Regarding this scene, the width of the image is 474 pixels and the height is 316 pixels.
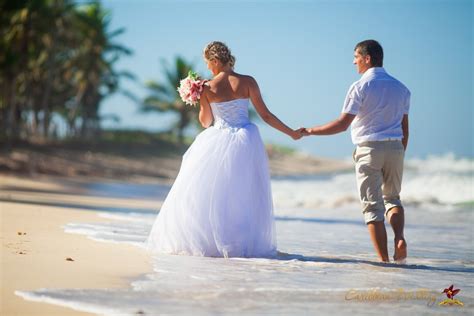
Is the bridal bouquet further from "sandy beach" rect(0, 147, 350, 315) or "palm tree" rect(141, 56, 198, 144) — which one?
"palm tree" rect(141, 56, 198, 144)

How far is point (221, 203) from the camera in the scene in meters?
6.57

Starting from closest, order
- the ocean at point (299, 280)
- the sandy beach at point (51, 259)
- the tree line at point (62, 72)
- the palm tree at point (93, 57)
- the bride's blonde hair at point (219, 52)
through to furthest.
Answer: the ocean at point (299, 280) < the sandy beach at point (51, 259) < the bride's blonde hair at point (219, 52) < the tree line at point (62, 72) < the palm tree at point (93, 57)

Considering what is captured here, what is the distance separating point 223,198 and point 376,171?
1465 mm

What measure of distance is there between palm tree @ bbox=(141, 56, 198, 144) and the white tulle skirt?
39367 millimetres

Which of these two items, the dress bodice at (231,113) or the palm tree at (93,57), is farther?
the palm tree at (93,57)

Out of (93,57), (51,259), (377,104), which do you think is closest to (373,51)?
(377,104)

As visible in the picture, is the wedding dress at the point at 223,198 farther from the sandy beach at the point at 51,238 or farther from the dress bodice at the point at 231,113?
the sandy beach at the point at 51,238

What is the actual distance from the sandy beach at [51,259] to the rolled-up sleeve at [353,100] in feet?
7.59

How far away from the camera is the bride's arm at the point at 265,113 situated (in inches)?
265

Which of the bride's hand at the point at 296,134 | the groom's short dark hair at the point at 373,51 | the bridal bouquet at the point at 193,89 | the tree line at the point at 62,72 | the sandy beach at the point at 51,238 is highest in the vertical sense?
the tree line at the point at 62,72

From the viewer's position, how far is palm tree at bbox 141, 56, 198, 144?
46469 millimetres

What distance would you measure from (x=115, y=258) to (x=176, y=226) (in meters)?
0.78

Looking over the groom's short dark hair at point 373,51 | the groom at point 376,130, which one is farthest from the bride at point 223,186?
the groom's short dark hair at point 373,51

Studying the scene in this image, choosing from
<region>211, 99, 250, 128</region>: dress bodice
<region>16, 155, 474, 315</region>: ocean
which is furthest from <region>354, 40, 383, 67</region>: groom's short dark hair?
<region>16, 155, 474, 315</region>: ocean
